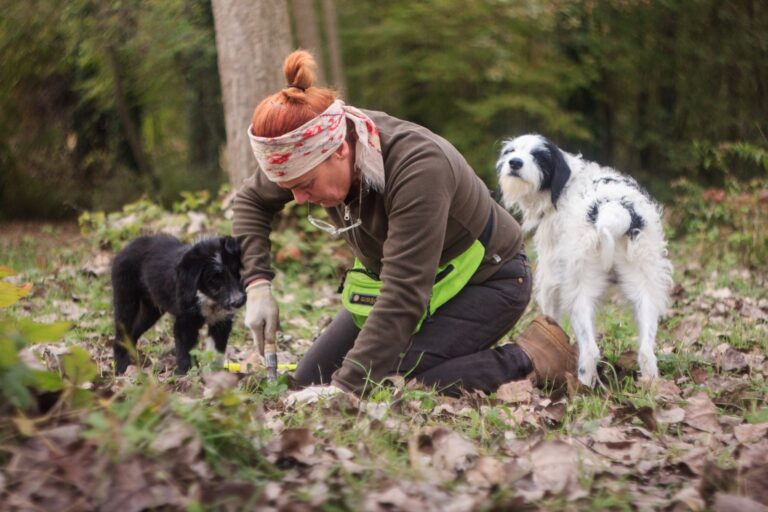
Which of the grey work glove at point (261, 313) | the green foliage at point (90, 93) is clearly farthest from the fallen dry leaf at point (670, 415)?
the green foliage at point (90, 93)

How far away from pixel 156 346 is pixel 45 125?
902 cm

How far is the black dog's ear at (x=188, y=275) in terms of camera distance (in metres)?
4.99

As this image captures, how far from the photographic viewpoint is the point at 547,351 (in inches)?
181

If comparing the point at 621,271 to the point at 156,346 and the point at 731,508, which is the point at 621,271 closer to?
the point at 731,508

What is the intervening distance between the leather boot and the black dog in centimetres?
167

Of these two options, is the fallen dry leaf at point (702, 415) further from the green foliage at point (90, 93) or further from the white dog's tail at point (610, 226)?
the green foliage at point (90, 93)

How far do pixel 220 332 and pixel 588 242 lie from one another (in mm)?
2287

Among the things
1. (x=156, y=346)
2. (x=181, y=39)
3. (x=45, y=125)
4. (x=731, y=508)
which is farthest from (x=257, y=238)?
(x=45, y=125)

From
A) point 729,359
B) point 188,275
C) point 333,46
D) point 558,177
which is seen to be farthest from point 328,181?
point 333,46

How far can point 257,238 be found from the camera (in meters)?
4.71

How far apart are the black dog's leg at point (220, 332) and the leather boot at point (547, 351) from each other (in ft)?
5.98

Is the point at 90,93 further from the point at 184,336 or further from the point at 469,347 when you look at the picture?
the point at 469,347

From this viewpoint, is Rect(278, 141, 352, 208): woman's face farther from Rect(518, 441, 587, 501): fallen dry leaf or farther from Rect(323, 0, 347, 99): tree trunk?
Rect(323, 0, 347, 99): tree trunk

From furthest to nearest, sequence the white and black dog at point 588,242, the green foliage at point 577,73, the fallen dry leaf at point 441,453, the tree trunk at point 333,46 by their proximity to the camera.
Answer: the tree trunk at point 333,46 < the green foliage at point 577,73 < the white and black dog at point 588,242 < the fallen dry leaf at point 441,453
